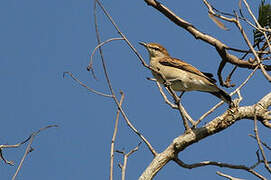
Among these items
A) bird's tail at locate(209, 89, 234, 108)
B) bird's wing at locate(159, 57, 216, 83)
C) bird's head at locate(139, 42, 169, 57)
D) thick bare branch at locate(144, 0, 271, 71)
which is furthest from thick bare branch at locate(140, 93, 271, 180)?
bird's head at locate(139, 42, 169, 57)

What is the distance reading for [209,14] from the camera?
3.91 meters

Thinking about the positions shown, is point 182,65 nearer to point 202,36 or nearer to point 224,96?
point 224,96

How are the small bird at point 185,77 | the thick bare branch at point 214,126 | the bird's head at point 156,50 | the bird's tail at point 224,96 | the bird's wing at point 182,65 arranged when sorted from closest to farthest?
1. the thick bare branch at point 214,126
2. the bird's tail at point 224,96
3. the small bird at point 185,77
4. the bird's wing at point 182,65
5. the bird's head at point 156,50

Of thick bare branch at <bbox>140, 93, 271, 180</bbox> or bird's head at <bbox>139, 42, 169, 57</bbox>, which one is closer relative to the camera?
thick bare branch at <bbox>140, 93, 271, 180</bbox>

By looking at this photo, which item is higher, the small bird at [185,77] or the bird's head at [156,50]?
the bird's head at [156,50]

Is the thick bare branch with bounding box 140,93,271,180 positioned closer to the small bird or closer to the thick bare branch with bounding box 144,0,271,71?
the thick bare branch with bounding box 144,0,271,71

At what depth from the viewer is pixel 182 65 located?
21.9 ft

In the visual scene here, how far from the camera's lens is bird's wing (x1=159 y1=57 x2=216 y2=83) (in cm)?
642

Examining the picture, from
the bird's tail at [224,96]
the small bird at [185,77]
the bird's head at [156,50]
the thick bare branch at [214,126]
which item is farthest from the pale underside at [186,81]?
the thick bare branch at [214,126]

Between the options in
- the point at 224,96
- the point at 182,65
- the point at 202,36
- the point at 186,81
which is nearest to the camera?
the point at 202,36

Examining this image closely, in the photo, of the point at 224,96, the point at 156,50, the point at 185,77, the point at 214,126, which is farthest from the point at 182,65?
the point at 214,126

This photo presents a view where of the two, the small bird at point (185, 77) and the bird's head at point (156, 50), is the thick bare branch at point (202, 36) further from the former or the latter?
the bird's head at point (156, 50)

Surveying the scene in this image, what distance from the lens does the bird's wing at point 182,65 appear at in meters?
6.42

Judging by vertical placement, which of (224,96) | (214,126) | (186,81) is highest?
(186,81)
